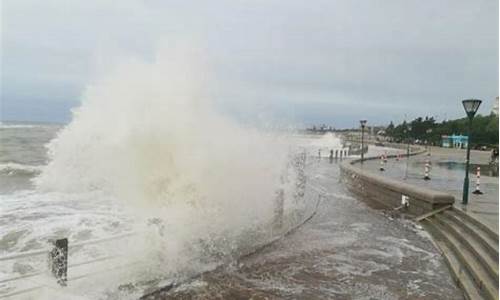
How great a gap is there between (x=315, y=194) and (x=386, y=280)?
9032 millimetres

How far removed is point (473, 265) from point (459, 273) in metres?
0.26

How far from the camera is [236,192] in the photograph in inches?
494

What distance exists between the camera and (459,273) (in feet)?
22.6

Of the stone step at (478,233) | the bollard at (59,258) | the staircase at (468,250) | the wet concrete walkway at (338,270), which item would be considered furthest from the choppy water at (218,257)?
the stone step at (478,233)

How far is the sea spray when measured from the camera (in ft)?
28.6

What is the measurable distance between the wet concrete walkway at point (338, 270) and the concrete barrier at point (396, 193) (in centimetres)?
126

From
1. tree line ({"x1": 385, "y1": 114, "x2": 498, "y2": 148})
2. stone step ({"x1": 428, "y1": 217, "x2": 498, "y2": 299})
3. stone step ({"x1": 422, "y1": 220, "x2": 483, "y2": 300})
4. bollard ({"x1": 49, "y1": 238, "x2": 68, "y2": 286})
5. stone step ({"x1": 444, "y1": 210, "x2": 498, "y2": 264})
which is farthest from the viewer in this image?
tree line ({"x1": 385, "y1": 114, "x2": 498, "y2": 148})

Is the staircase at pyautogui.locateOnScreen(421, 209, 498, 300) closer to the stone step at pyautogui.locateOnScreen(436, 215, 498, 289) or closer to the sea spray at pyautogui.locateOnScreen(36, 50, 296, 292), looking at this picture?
the stone step at pyautogui.locateOnScreen(436, 215, 498, 289)

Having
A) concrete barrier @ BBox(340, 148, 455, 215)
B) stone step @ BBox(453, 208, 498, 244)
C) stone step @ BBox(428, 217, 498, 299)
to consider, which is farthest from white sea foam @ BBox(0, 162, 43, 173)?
stone step @ BBox(428, 217, 498, 299)

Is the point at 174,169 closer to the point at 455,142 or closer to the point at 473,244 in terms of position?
the point at 473,244

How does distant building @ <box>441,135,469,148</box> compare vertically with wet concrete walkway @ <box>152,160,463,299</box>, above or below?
above

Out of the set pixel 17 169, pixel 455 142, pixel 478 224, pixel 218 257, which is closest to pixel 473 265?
pixel 478 224

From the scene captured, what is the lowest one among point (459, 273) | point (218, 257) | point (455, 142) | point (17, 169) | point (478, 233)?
point (17, 169)

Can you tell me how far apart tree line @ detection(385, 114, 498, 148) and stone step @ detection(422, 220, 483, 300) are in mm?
65501
